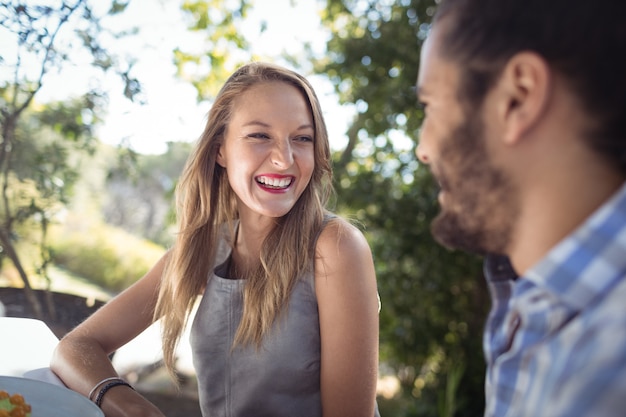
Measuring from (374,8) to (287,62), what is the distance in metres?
0.62

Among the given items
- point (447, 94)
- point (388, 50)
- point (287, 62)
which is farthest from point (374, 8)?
point (447, 94)

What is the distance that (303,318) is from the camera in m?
1.58

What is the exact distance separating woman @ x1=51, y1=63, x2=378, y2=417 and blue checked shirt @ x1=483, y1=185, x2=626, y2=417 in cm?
67

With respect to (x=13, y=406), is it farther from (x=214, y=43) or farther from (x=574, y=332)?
(x=214, y=43)

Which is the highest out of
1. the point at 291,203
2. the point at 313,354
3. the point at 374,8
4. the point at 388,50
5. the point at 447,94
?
the point at 374,8

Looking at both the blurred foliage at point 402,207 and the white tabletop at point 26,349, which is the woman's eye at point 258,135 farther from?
the blurred foliage at point 402,207

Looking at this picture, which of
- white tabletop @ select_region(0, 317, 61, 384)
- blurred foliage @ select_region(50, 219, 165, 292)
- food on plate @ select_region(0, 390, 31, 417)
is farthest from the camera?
blurred foliage @ select_region(50, 219, 165, 292)

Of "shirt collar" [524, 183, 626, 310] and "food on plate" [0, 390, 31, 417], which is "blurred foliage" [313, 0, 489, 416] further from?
"shirt collar" [524, 183, 626, 310]

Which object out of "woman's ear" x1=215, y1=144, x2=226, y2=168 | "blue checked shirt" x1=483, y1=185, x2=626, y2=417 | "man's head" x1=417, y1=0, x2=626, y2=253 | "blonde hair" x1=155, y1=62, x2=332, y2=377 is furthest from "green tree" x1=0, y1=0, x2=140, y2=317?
"blue checked shirt" x1=483, y1=185, x2=626, y2=417

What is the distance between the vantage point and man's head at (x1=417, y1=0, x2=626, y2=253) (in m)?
0.71

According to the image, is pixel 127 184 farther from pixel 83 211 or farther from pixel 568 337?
pixel 568 337

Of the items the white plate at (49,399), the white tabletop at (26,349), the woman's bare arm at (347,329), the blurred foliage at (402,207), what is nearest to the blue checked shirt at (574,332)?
the woman's bare arm at (347,329)

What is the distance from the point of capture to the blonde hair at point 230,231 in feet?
5.28

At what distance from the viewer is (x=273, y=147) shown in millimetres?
1640
